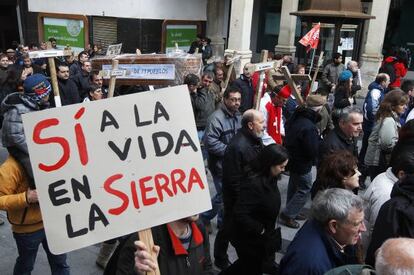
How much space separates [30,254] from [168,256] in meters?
1.52

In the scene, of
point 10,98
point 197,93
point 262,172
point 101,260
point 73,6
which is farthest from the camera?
point 73,6

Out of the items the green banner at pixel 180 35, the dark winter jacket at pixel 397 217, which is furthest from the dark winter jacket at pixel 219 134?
the green banner at pixel 180 35

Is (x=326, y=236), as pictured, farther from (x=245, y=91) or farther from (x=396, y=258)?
(x=245, y=91)

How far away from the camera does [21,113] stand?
327 cm

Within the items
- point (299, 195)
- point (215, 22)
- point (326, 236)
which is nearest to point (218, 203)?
point (299, 195)

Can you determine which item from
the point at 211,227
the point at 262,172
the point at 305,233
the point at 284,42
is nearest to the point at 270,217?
the point at 262,172

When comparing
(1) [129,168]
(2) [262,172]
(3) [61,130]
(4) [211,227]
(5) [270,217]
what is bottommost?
(4) [211,227]

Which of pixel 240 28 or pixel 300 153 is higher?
pixel 240 28

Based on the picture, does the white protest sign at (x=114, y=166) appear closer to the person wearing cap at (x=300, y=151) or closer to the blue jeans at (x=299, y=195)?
the person wearing cap at (x=300, y=151)

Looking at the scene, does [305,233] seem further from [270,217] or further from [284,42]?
[284,42]

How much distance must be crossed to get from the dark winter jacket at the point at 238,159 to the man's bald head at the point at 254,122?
Result: 0.04 metres

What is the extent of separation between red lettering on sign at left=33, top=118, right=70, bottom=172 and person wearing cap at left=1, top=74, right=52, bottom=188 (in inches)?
47.8

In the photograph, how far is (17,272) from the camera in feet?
11.2

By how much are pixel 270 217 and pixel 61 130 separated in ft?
6.91
